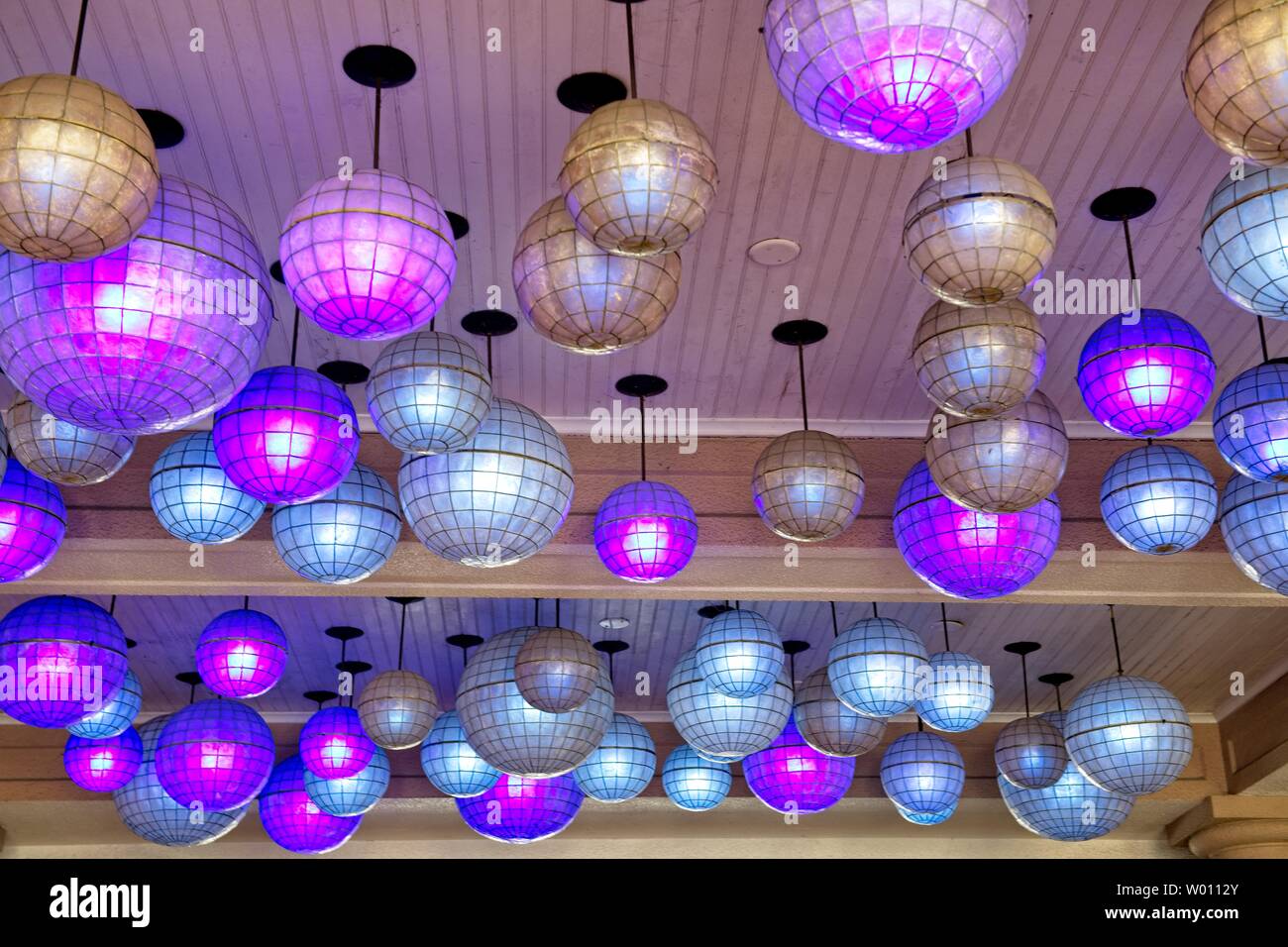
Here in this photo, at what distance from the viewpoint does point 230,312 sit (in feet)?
7.43

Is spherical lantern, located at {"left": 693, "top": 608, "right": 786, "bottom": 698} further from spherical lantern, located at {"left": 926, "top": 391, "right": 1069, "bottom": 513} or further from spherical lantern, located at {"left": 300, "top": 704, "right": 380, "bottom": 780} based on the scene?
spherical lantern, located at {"left": 300, "top": 704, "right": 380, "bottom": 780}

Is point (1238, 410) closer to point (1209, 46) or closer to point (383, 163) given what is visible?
point (1209, 46)

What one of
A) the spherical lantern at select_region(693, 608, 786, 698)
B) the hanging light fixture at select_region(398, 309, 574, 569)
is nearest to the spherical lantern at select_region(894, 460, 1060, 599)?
the spherical lantern at select_region(693, 608, 786, 698)

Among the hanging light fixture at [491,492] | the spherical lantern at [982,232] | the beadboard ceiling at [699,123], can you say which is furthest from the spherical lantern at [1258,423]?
the hanging light fixture at [491,492]

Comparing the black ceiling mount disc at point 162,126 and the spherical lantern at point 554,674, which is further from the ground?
the black ceiling mount disc at point 162,126

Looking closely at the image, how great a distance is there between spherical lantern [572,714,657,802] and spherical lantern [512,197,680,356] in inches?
99.9

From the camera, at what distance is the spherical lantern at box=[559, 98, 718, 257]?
80.9 inches

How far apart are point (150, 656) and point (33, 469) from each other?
10.4ft

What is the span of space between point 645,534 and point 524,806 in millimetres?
1801

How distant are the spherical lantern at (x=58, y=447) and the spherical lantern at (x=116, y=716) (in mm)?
1545

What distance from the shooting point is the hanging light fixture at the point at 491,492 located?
286 centimetres

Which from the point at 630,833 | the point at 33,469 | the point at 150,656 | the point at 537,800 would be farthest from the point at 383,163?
the point at 630,833

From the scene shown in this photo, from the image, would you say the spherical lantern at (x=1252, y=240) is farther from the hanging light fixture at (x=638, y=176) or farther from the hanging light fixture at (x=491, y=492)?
the hanging light fixture at (x=491, y=492)

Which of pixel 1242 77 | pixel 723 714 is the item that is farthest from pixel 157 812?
pixel 1242 77
